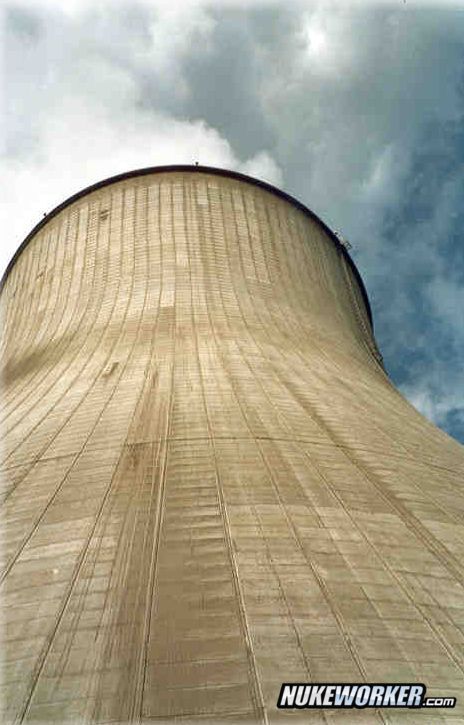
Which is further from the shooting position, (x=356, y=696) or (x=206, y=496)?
(x=206, y=496)

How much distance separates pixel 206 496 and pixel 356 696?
5.63 ft

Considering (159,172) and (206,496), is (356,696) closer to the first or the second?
(206,496)

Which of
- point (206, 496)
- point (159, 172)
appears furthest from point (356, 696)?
point (159, 172)

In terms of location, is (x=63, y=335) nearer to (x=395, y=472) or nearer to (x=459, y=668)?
(x=395, y=472)

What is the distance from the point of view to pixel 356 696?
2428 mm

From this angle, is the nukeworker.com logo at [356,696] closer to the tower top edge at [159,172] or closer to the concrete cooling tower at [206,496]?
the concrete cooling tower at [206,496]

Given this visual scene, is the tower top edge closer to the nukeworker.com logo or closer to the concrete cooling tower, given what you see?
the concrete cooling tower

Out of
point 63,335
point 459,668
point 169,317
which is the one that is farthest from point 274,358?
point 459,668

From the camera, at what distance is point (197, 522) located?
142 inches

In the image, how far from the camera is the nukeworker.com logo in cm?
237

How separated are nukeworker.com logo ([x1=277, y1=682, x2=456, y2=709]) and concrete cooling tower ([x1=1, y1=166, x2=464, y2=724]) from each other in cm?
4

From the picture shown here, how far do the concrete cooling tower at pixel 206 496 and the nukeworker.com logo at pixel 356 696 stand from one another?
0.14 ft

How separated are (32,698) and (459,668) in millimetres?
1984

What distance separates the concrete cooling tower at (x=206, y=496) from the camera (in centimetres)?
255
